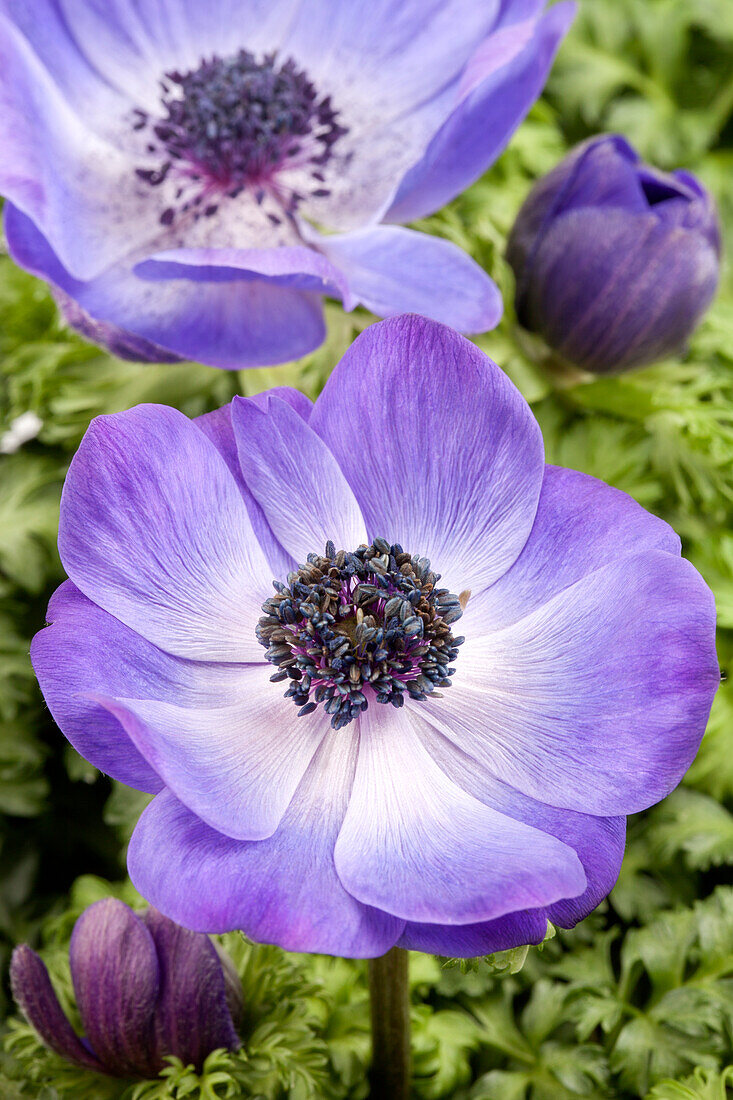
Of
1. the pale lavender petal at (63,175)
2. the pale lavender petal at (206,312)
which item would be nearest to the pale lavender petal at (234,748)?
the pale lavender petal at (206,312)

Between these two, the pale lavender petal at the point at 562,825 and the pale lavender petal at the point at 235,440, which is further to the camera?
the pale lavender petal at the point at 235,440

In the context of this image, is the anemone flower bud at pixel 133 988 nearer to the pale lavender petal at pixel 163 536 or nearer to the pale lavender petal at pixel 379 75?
the pale lavender petal at pixel 163 536

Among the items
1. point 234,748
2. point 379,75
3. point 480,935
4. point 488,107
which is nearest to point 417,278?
point 488,107

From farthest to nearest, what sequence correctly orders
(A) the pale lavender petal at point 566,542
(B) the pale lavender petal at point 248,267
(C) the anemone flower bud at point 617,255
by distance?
(C) the anemone flower bud at point 617,255 → (B) the pale lavender petal at point 248,267 → (A) the pale lavender petal at point 566,542

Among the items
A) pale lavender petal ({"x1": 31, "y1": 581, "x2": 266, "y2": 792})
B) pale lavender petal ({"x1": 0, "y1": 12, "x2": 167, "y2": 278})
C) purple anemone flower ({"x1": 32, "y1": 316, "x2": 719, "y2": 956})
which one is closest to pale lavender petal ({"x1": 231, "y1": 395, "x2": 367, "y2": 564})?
purple anemone flower ({"x1": 32, "y1": 316, "x2": 719, "y2": 956})

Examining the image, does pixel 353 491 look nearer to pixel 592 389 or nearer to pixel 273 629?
pixel 273 629

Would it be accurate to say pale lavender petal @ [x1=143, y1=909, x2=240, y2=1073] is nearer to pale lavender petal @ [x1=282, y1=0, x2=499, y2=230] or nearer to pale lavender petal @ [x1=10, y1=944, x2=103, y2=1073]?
pale lavender petal @ [x1=10, y1=944, x2=103, y2=1073]
